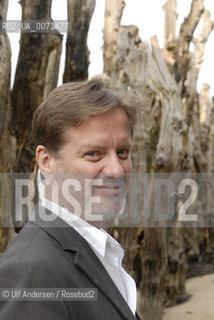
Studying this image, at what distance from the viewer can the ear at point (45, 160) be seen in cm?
160

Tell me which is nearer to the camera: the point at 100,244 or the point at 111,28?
the point at 100,244

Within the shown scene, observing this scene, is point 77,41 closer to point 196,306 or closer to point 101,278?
point 101,278

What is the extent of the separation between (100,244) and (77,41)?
12.6 feet

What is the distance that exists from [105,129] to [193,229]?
10.5 meters

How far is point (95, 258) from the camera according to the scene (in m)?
1.50

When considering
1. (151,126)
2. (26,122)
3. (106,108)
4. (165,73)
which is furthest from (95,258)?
(151,126)

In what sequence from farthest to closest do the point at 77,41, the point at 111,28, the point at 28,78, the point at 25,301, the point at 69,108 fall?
the point at 111,28 < the point at 77,41 < the point at 28,78 < the point at 69,108 < the point at 25,301

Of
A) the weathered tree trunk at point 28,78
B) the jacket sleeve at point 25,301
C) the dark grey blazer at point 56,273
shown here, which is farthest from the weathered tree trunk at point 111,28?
the jacket sleeve at point 25,301

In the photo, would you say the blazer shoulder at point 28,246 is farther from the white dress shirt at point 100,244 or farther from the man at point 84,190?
the white dress shirt at point 100,244

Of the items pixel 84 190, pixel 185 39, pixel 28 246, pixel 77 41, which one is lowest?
pixel 28 246

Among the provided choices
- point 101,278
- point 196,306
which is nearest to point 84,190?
point 101,278

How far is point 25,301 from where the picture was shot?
1.22 meters

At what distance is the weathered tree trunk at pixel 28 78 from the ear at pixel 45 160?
2.73 m

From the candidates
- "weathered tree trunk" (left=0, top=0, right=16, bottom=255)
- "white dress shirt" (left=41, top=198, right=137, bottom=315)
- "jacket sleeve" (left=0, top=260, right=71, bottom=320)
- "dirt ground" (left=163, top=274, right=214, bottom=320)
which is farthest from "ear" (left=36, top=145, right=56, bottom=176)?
"dirt ground" (left=163, top=274, right=214, bottom=320)
